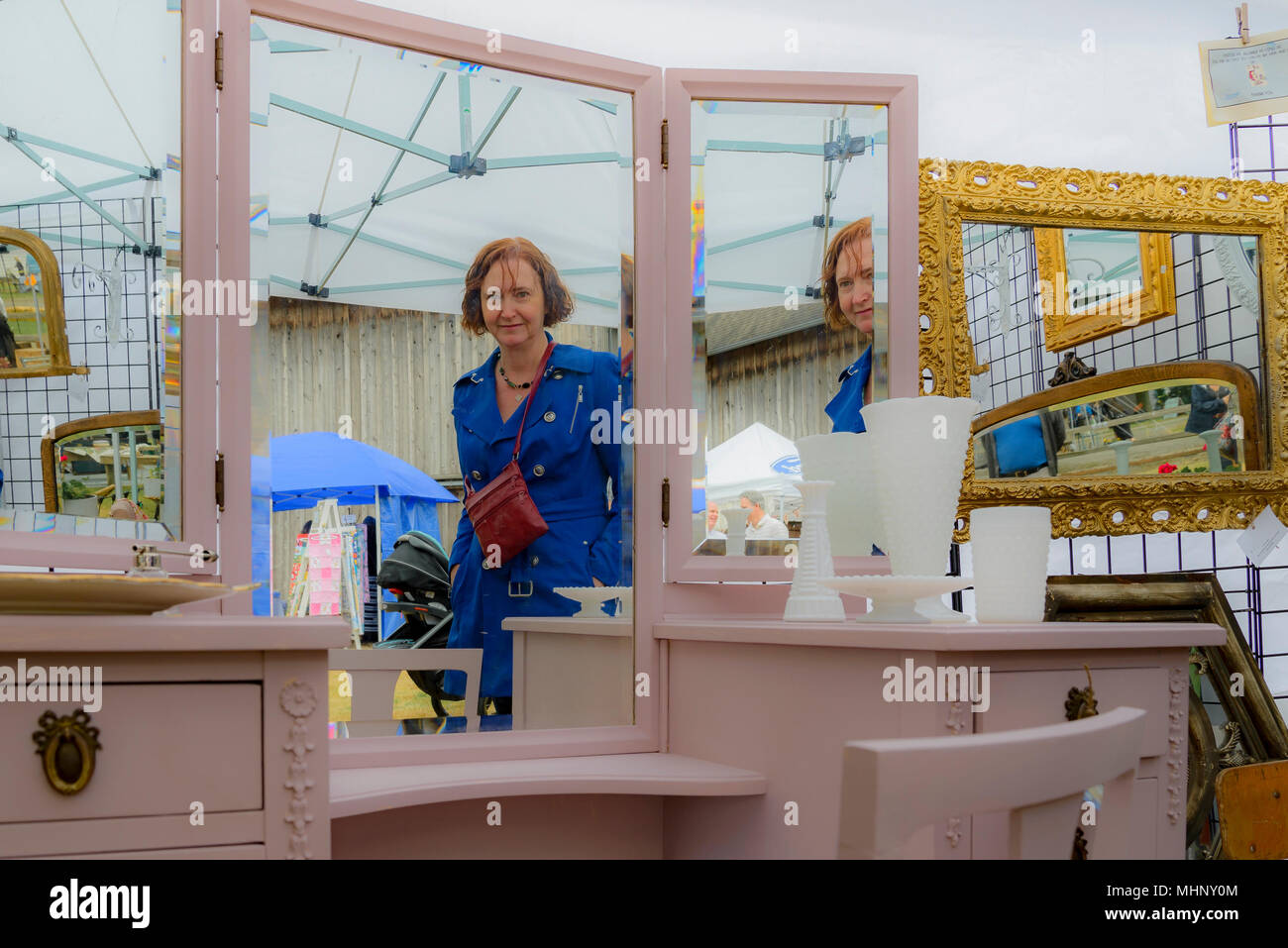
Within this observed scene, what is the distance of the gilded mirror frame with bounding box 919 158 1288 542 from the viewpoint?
240 centimetres

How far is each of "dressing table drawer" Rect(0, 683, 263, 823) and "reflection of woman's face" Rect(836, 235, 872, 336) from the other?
4.71 feet

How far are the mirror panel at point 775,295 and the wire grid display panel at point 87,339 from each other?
0.95 meters

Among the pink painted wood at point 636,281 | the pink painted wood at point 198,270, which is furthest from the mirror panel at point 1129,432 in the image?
the pink painted wood at point 198,270

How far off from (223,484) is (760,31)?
146 centimetres

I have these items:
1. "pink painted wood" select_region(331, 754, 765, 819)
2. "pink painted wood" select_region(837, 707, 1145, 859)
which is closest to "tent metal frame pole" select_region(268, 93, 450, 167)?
"pink painted wood" select_region(331, 754, 765, 819)

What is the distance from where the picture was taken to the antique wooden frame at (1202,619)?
2434 millimetres

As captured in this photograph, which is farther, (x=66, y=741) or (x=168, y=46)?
(x=168, y=46)

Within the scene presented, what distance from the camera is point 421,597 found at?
192 centimetres

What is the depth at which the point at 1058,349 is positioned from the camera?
2.48 m

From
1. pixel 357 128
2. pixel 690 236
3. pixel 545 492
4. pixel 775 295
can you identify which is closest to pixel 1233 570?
pixel 775 295

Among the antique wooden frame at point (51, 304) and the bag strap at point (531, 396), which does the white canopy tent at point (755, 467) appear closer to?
the bag strap at point (531, 396)
